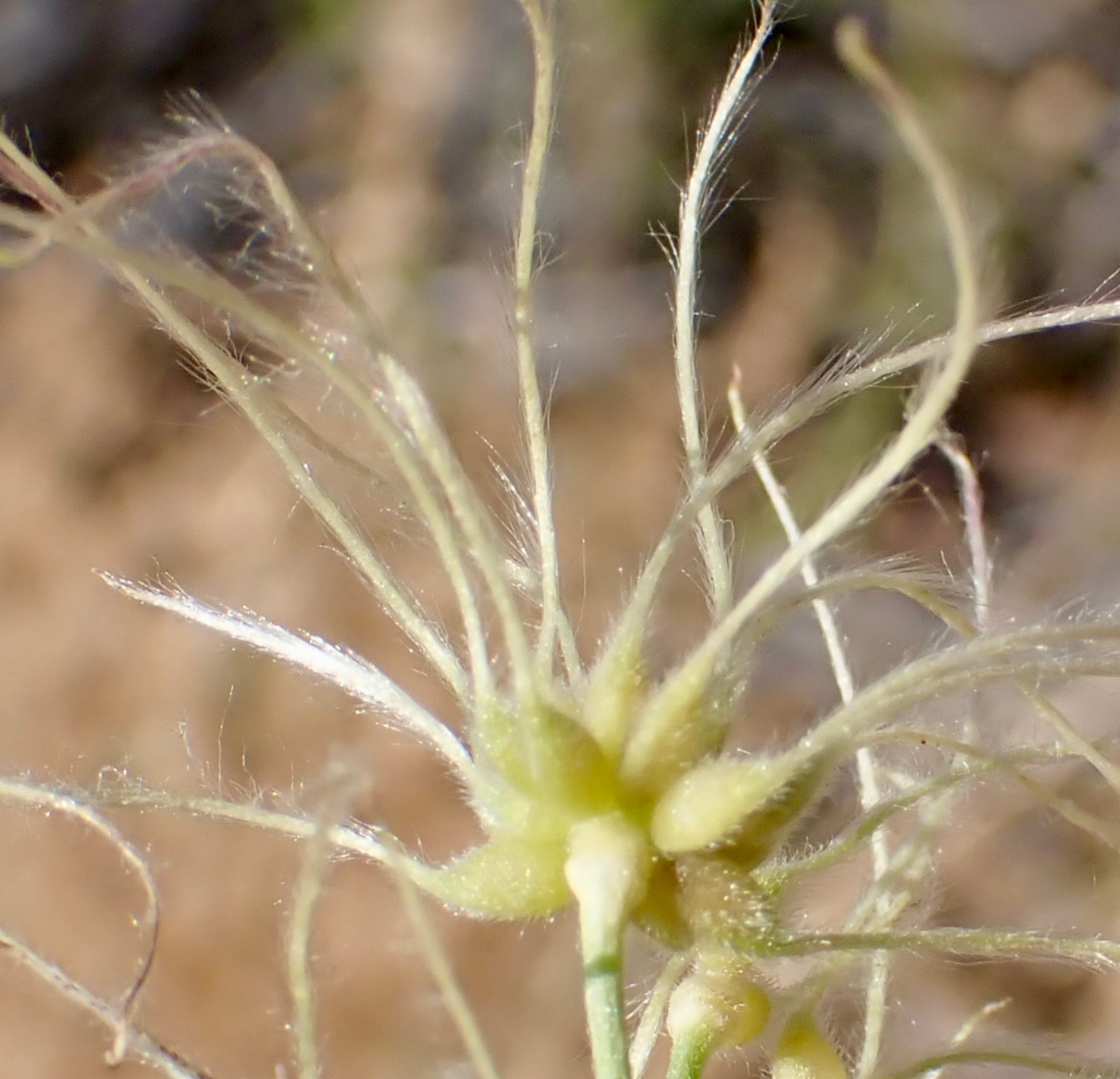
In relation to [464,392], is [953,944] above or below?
below

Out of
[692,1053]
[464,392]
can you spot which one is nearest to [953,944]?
[692,1053]

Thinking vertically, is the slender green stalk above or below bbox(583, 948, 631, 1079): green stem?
above

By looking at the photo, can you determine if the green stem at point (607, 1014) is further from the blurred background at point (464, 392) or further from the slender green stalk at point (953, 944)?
the blurred background at point (464, 392)

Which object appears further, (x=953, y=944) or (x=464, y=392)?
(x=464, y=392)

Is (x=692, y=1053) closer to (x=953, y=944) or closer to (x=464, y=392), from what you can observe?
(x=953, y=944)

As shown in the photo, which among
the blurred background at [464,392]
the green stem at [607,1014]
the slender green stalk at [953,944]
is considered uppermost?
the blurred background at [464,392]

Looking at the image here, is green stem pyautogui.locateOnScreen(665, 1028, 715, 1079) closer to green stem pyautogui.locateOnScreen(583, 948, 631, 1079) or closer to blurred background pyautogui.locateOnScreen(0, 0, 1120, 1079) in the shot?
green stem pyautogui.locateOnScreen(583, 948, 631, 1079)

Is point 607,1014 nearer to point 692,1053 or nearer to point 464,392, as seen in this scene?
point 692,1053

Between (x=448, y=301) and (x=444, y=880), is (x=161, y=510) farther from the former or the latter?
(x=444, y=880)

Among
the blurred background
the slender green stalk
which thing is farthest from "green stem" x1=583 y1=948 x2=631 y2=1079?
the blurred background

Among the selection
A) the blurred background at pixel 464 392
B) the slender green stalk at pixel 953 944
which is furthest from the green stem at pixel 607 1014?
the blurred background at pixel 464 392
